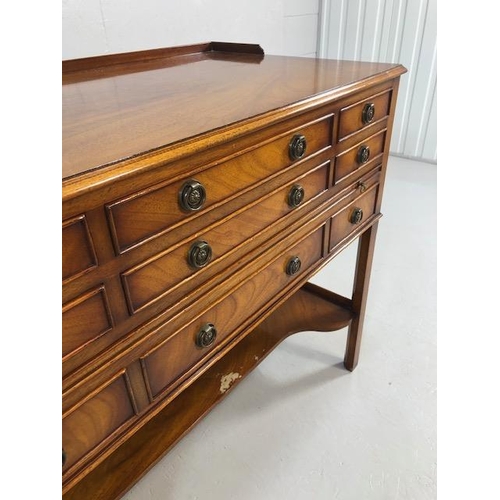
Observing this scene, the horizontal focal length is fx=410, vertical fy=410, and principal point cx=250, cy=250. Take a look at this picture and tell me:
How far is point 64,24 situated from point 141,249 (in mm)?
943

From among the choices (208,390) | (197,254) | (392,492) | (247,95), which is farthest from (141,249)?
(392,492)

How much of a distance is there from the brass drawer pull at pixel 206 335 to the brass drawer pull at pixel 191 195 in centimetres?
22

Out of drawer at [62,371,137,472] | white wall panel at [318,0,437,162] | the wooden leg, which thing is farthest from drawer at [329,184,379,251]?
white wall panel at [318,0,437,162]

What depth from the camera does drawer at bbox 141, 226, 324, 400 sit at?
0.65 m

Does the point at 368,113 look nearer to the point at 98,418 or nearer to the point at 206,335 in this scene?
the point at 206,335

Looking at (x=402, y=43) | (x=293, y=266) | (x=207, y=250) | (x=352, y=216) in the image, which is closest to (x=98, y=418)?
(x=207, y=250)

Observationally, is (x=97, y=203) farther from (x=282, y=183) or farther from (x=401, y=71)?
(x=401, y=71)

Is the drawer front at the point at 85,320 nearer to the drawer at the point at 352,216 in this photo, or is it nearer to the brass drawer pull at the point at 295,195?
the brass drawer pull at the point at 295,195

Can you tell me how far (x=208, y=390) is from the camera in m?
1.08

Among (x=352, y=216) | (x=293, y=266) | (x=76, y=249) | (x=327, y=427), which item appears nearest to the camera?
(x=76, y=249)

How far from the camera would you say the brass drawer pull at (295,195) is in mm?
772

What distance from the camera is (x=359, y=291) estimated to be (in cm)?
128

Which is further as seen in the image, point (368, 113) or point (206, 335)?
point (368, 113)

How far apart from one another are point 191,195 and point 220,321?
27 cm
